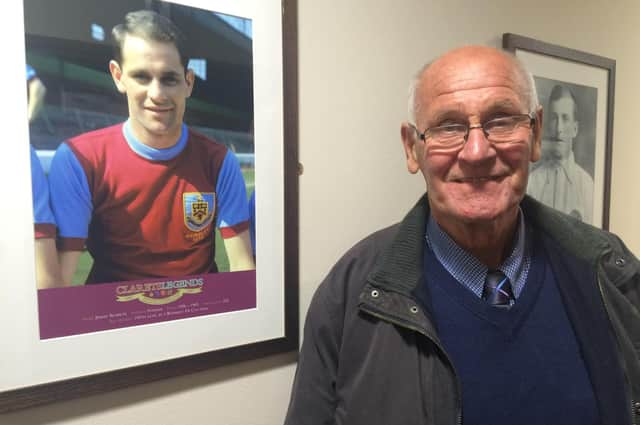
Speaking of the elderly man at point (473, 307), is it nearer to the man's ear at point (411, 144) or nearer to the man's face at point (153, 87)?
the man's ear at point (411, 144)

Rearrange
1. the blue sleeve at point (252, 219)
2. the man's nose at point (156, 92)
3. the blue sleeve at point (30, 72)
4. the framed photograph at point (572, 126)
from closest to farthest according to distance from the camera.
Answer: the blue sleeve at point (30, 72), the man's nose at point (156, 92), the blue sleeve at point (252, 219), the framed photograph at point (572, 126)

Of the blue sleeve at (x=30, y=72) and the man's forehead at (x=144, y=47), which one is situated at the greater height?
the man's forehead at (x=144, y=47)

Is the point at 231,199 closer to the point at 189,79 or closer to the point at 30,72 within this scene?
the point at 189,79

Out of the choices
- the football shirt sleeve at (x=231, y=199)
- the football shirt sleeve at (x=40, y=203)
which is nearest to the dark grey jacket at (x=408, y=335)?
the football shirt sleeve at (x=231, y=199)

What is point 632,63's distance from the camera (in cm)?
Answer: 175

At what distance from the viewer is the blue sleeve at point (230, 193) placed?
2.92 feet

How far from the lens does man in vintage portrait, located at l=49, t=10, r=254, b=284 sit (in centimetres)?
76

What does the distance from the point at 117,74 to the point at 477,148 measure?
2.16ft

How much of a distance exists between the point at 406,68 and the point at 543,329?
733 millimetres

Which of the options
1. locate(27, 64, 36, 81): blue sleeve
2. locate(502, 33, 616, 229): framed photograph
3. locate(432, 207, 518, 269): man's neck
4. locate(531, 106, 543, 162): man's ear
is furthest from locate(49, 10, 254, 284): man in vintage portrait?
locate(502, 33, 616, 229): framed photograph

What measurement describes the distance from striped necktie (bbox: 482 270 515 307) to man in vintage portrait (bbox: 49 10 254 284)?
21.2 inches

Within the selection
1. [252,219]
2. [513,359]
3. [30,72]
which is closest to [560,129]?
[513,359]

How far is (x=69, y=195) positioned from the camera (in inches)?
29.3

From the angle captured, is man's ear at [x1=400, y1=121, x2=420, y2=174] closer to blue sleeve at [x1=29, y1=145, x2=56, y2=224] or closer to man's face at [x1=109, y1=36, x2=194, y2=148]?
man's face at [x1=109, y1=36, x2=194, y2=148]
